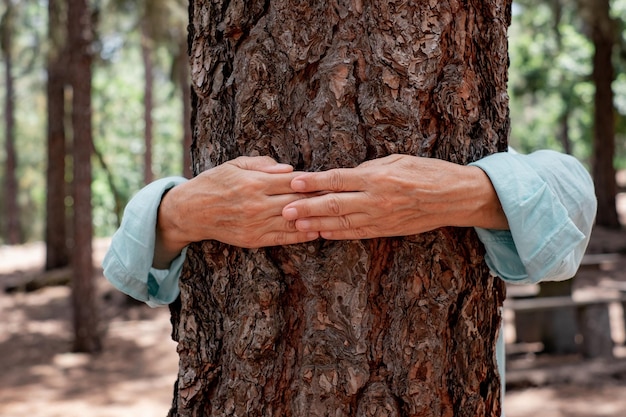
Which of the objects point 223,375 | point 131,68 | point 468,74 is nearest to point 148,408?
point 223,375

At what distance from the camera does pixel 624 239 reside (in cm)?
1238

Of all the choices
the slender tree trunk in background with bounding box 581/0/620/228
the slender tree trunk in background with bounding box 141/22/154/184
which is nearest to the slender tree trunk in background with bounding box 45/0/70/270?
the slender tree trunk in background with bounding box 141/22/154/184

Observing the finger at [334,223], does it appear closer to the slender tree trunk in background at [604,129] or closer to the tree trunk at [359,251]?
the tree trunk at [359,251]

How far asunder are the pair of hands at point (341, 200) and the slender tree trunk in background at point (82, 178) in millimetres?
6747

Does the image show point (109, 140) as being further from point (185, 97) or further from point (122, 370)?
point (122, 370)

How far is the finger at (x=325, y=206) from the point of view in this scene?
1246mm

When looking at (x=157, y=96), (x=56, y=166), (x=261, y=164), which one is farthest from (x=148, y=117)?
(x=157, y=96)

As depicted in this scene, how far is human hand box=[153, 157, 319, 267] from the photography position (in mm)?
1285

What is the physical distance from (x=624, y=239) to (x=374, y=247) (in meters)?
12.3

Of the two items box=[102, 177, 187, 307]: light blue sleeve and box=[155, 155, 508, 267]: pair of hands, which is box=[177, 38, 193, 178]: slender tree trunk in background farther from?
box=[155, 155, 508, 267]: pair of hands

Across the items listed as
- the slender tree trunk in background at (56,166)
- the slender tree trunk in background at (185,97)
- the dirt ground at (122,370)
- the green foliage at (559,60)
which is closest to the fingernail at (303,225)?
the dirt ground at (122,370)

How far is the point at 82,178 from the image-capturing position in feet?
25.3

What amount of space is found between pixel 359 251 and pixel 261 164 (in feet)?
0.81

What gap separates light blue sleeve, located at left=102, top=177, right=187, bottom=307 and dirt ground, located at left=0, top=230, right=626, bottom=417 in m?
4.32
